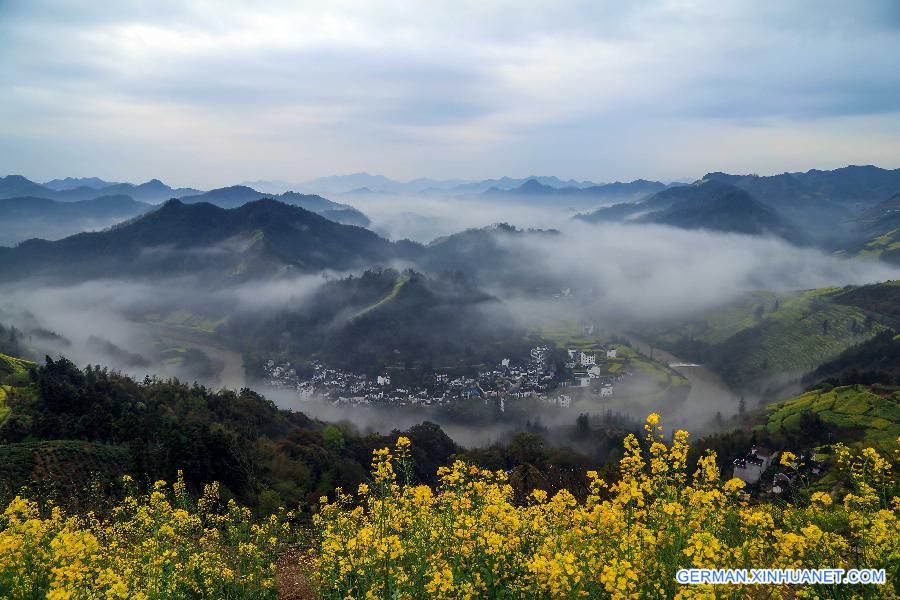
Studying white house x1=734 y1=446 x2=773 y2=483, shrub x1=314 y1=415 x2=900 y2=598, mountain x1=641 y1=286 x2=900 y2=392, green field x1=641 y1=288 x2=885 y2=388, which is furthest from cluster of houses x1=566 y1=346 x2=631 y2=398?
shrub x1=314 y1=415 x2=900 y2=598

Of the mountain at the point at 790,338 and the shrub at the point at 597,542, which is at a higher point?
the shrub at the point at 597,542

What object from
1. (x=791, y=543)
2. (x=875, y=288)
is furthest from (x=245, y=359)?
(x=875, y=288)

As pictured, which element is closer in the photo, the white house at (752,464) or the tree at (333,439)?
the white house at (752,464)

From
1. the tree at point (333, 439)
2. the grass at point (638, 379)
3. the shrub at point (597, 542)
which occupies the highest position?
the shrub at point (597, 542)

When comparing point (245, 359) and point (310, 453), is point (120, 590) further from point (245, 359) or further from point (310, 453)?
point (245, 359)

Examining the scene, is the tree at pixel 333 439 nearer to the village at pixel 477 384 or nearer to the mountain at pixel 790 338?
the village at pixel 477 384

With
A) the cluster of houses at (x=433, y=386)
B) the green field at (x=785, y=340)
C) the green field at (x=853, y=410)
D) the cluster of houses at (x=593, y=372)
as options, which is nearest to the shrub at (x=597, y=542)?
the green field at (x=853, y=410)

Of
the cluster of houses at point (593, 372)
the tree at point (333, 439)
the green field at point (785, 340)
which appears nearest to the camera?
the tree at point (333, 439)
